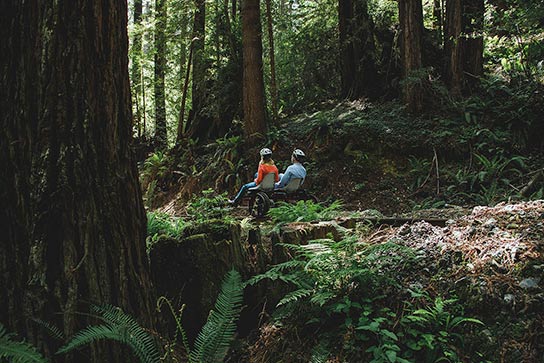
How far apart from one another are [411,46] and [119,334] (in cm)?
1171

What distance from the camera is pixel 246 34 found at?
13.1 metres

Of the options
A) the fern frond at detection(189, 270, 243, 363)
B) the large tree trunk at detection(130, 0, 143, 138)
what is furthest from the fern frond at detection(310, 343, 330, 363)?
Answer: the large tree trunk at detection(130, 0, 143, 138)

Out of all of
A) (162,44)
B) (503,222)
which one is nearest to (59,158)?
(503,222)

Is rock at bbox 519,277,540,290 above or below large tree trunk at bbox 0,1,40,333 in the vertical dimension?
below

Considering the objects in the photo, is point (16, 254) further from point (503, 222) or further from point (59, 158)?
point (503, 222)

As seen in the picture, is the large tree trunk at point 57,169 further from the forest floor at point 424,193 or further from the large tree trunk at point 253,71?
the large tree trunk at point 253,71

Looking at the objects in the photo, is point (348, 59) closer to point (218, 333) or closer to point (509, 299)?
point (509, 299)

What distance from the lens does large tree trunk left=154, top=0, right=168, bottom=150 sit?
16344 millimetres

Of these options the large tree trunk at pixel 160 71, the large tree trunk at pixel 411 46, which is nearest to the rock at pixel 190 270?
the large tree trunk at pixel 411 46

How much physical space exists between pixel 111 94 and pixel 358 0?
13.6 metres

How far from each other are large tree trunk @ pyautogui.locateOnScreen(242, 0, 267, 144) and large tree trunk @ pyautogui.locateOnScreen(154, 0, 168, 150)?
4.24m

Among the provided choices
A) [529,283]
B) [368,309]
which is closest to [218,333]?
[368,309]

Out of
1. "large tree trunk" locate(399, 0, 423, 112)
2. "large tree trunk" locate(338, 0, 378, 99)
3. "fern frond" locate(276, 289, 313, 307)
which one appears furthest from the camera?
"large tree trunk" locate(338, 0, 378, 99)

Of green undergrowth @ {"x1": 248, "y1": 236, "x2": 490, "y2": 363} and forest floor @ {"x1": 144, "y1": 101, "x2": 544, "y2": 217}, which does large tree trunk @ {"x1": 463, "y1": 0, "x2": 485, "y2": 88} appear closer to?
forest floor @ {"x1": 144, "y1": 101, "x2": 544, "y2": 217}
